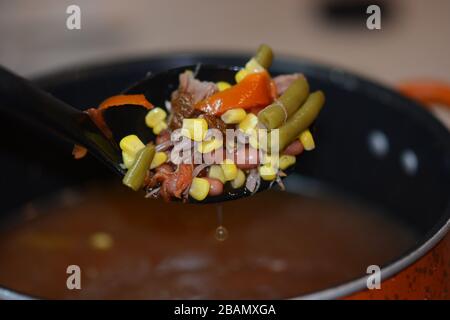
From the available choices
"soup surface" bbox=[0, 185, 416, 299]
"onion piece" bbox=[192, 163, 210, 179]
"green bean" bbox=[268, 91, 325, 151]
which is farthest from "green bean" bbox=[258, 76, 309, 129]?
"soup surface" bbox=[0, 185, 416, 299]

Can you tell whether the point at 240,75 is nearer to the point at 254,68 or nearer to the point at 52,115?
the point at 254,68

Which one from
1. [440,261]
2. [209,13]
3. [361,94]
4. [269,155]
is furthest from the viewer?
[209,13]

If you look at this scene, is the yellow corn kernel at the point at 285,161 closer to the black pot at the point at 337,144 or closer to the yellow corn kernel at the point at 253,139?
the yellow corn kernel at the point at 253,139

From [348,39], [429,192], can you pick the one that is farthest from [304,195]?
[348,39]

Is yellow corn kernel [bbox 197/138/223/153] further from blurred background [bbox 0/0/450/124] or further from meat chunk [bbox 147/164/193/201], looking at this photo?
blurred background [bbox 0/0/450/124]

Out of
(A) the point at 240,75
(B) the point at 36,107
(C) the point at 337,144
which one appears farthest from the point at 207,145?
(C) the point at 337,144

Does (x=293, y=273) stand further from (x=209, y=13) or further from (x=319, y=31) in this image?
(x=209, y=13)

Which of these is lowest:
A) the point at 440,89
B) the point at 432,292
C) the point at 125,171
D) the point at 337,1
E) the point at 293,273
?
the point at 432,292
